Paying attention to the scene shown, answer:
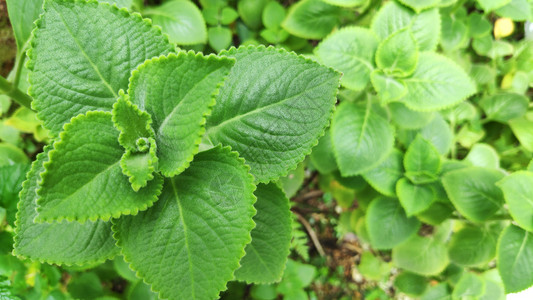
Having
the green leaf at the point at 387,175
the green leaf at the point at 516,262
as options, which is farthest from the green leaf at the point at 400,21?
the green leaf at the point at 516,262

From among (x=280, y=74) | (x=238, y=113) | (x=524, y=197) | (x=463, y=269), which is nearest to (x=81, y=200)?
(x=238, y=113)

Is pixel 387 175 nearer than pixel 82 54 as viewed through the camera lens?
No

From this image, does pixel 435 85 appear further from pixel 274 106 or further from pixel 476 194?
pixel 274 106

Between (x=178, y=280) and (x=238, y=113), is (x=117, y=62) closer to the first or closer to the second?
(x=238, y=113)

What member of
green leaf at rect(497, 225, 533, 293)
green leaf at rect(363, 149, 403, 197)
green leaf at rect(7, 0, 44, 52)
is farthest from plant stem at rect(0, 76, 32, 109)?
green leaf at rect(497, 225, 533, 293)

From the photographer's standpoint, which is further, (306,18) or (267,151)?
(306,18)

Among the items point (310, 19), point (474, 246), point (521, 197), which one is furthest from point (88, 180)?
point (474, 246)

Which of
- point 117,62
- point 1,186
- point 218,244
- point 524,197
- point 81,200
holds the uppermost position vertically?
point 117,62
